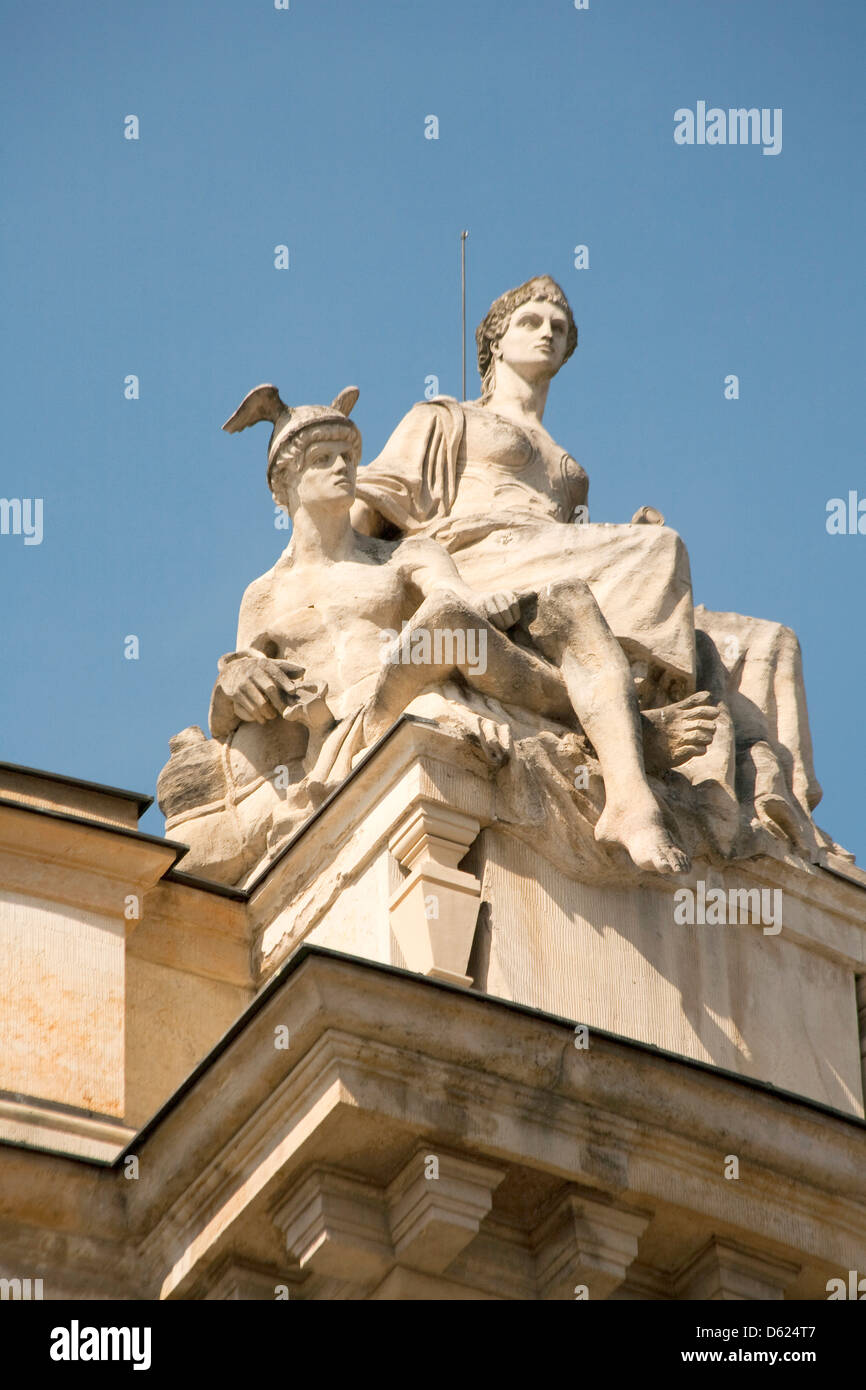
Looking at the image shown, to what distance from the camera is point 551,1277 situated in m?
14.3

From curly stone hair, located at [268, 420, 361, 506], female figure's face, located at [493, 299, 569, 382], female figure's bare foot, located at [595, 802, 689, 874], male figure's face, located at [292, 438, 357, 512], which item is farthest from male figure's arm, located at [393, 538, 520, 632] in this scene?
female figure's face, located at [493, 299, 569, 382]

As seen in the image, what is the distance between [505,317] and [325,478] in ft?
8.76

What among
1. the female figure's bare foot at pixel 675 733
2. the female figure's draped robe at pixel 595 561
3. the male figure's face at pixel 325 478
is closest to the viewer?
the female figure's bare foot at pixel 675 733

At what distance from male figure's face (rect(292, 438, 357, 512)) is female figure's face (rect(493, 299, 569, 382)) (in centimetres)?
216

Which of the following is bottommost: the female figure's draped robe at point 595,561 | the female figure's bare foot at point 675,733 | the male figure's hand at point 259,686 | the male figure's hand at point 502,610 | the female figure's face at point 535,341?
the female figure's bare foot at point 675,733

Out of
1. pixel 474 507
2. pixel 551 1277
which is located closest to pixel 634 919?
pixel 551 1277

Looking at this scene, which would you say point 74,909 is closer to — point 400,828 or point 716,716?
point 400,828

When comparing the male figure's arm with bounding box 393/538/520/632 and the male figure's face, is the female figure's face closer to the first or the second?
the male figure's face

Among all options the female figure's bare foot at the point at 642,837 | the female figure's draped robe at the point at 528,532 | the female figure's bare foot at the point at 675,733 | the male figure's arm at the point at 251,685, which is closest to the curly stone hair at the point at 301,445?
the female figure's draped robe at the point at 528,532

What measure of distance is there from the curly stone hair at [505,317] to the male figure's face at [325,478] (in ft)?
7.15

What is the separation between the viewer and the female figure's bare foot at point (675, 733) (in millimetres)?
16953

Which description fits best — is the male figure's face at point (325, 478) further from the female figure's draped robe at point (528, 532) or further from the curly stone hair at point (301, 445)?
the female figure's draped robe at point (528, 532)

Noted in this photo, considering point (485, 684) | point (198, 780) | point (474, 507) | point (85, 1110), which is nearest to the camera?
point (85, 1110)

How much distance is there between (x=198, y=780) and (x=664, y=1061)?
13.5 ft
